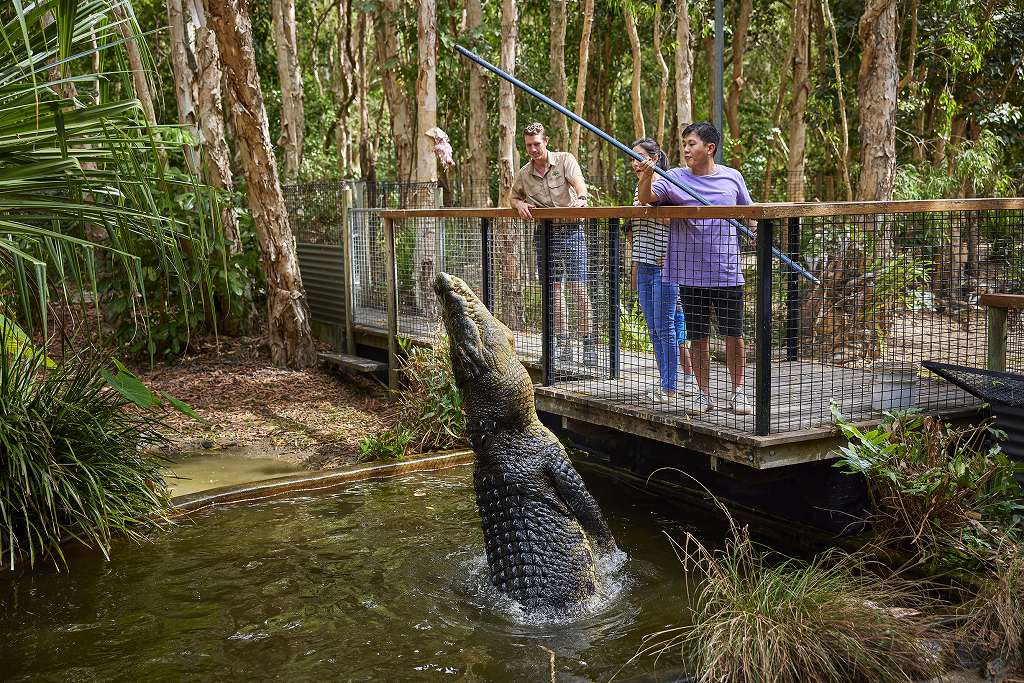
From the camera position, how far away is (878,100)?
9359 millimetres

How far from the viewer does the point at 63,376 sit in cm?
599

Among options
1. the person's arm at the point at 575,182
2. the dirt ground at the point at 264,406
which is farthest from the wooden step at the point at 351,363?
the person's arm at the point at 575,182

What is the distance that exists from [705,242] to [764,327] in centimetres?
90

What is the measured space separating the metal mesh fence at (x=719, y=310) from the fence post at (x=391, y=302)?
103 cm

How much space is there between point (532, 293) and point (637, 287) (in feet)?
5.07

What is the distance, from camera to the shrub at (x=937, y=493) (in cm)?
459

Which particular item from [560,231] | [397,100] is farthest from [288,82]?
[560,231]

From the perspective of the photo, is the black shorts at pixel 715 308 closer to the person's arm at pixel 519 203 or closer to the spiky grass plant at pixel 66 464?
the person's arm at pixel 519 203

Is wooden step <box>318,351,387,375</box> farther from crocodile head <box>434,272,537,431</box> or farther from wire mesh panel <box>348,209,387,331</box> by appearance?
crocodile head <box>434,272,537,431</box>

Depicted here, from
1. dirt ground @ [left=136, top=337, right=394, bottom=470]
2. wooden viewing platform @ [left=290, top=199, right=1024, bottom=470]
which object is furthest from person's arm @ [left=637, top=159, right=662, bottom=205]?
dirt ground @ [left=136, top=337, right=394, bottom=470]

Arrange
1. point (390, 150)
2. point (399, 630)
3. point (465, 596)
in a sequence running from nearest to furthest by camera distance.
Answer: point (399, 630) < point (465, 596) < point (390, 150)

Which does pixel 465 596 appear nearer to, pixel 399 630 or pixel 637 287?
pixel 399 630

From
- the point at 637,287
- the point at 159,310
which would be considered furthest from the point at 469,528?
the point at 159,310

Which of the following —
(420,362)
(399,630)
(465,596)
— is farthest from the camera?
(420,362)
